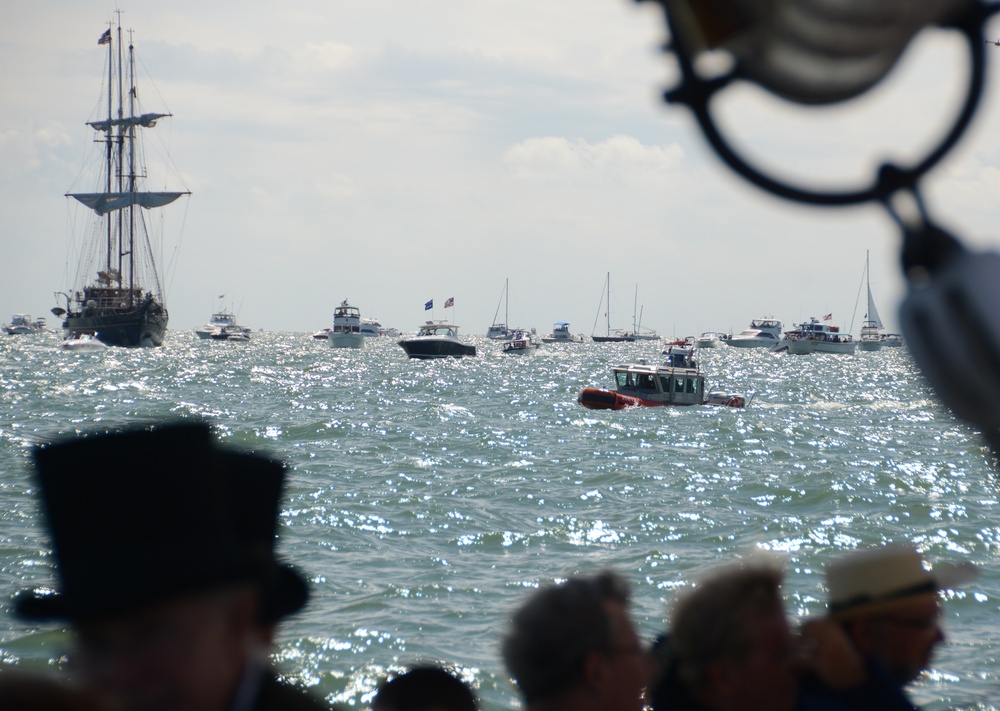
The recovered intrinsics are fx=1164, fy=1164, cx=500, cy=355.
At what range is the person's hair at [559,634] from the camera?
7.37 ft

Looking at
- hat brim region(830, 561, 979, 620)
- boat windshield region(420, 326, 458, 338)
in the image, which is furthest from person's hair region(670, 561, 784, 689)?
boat windshield region(420, 326, 458, 338)

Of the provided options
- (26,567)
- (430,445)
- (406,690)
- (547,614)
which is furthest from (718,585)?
(430,445)

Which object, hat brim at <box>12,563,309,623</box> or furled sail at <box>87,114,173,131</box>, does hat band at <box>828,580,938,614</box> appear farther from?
furled sail at <box>87,114,173,131</box>

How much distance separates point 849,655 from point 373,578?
33.9 ft

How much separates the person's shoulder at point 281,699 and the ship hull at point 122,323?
8166 centimetres

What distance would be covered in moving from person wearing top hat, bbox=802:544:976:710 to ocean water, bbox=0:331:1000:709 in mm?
580

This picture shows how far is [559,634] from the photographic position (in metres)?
2.25

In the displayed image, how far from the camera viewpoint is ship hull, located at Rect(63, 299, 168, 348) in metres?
80.2

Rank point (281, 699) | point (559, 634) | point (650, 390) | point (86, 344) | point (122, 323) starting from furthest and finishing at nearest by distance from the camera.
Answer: point (86, 344) < point (122, 323) < point (650, 390) < point (559, 634) < point (281, 699)

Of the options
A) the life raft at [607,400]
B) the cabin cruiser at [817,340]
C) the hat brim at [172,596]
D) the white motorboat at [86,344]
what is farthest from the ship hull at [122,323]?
the hat brim at [172,596]

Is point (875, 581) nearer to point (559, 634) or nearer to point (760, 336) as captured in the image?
point (559, 634)

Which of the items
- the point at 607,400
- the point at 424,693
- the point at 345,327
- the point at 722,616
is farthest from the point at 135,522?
the point at 345,327

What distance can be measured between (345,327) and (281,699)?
355 feet

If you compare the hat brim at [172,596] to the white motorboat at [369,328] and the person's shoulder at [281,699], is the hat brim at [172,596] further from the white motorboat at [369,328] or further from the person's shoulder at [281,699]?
the white motorboat at [369,328]
